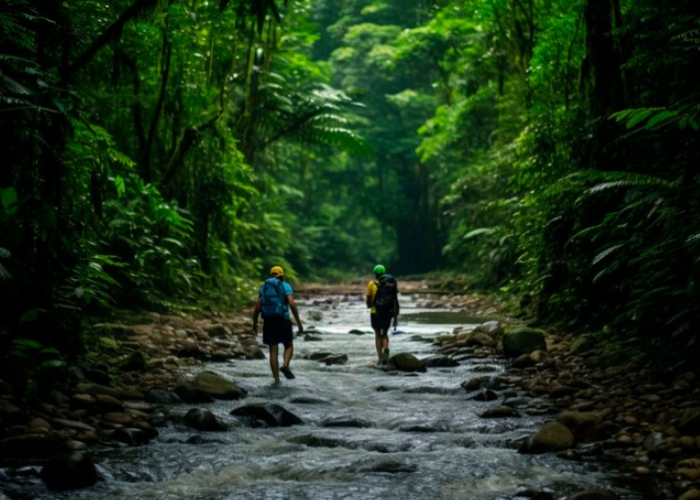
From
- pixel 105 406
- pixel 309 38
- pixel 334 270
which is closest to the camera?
pixel 105 406

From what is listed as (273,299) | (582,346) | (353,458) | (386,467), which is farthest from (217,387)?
(582,346)

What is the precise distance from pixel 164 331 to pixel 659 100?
7.94 metres

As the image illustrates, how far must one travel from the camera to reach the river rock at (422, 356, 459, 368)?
34.8ft

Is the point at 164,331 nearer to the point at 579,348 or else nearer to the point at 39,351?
the point at 39,351

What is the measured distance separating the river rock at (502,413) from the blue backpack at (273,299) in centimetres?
328

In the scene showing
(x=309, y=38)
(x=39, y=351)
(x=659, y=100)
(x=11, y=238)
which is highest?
(x=309, y=38)

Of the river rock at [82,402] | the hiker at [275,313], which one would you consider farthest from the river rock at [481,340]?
the river rock at [82,402]

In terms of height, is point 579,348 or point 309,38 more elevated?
point 309,38

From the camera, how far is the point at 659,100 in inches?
385

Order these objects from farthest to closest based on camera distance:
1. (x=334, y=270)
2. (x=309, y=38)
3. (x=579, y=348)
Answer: (x=334, y=270), (x=309, y=38), (x=579, y=348)

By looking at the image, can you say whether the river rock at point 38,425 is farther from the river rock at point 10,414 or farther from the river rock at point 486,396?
the river rock at point 486,396

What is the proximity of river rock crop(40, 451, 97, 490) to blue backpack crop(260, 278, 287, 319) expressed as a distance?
4.47m

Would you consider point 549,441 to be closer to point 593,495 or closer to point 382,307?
point 593,495

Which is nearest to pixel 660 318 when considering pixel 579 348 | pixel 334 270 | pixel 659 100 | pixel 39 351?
pixel 579 348
